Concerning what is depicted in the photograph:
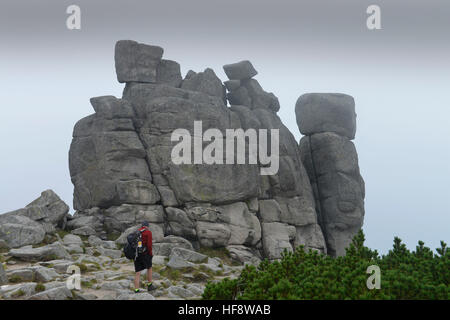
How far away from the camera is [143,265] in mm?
21234

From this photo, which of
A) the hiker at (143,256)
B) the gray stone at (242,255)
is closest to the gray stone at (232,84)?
the gray stone at (242,255)

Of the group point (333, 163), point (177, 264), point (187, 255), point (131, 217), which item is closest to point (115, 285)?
point (177, 264)

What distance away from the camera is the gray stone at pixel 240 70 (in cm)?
5684

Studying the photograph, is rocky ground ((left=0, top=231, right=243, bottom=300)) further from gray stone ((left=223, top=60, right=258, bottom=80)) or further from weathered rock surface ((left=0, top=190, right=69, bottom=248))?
gray stone ((left=223, top=60, right=258, bottom=80))

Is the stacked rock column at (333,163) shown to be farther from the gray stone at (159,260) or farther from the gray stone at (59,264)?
the gray stone at (59,264)

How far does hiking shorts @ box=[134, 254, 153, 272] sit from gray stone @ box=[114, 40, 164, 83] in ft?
100

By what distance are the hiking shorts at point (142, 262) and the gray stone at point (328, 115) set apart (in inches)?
1554

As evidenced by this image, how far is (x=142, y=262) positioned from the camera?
21.2 metres

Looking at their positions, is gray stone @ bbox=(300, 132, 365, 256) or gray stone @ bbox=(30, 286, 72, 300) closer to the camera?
gray stone @ bbox=(30, 286, 72, 300)

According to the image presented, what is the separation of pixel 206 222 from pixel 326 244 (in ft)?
65.7

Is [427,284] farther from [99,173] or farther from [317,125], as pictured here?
[317,125]

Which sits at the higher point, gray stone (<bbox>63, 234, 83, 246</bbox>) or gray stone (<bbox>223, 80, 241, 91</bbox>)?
gray stone (<bbox>223, 80, 241, 91</bbox>)

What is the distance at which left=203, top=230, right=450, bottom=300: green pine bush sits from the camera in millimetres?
13727

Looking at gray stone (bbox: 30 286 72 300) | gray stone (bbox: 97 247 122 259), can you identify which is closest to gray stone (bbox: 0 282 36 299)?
gray stone (bbox: 30 286 72 300)
